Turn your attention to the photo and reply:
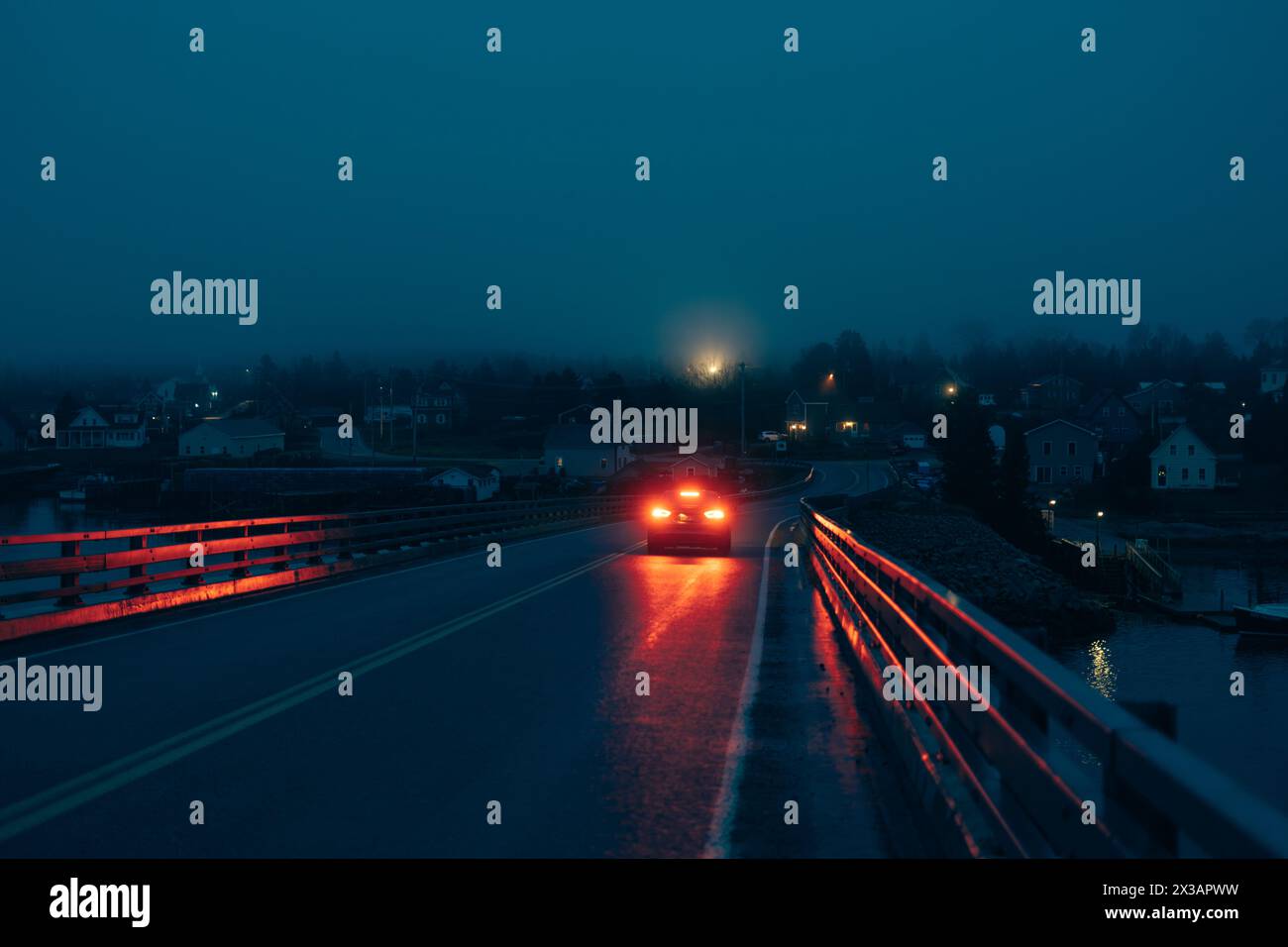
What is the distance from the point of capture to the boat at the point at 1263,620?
42188mm

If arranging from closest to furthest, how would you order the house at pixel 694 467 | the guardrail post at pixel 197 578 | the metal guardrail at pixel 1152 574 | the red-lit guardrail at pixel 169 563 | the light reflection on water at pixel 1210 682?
the red-lit guardrail at pixel 169 563
the guardrail post at pixel 197 578
the light reflection on water at pixel 1210 682
the metal guardrail at pixel 1152 574
the house at pixel 694 467

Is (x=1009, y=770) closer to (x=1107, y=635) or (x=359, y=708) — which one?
(x=359, y=708)

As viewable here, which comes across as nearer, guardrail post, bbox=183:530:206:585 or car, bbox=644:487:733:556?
guardrail post, bbox=183:530:206:585

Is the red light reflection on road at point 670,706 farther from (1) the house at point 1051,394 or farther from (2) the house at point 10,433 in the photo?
(1) the house at point 1051,394

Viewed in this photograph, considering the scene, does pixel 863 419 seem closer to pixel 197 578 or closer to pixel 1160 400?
pixel 1160 400

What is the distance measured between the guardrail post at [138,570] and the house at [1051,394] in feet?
425

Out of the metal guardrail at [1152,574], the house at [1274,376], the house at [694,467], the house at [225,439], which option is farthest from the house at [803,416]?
the metal guardrail at [1152,574]

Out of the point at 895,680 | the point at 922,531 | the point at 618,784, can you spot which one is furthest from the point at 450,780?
the point at 922,531

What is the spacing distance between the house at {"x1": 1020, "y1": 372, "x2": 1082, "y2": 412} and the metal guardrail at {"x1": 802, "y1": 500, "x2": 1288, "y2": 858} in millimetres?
135041

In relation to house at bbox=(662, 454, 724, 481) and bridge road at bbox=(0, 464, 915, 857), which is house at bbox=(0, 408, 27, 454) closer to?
bridge road at bbox=(0, 464, 915, 857)

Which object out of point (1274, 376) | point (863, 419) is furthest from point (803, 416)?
point (1274, 376)

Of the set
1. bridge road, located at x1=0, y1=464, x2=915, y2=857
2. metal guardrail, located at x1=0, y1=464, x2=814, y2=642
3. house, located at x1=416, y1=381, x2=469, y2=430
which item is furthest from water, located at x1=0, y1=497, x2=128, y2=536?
house, located at x1=416, y1=381, x2=469, y2=430

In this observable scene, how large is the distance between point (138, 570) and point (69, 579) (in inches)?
51.9

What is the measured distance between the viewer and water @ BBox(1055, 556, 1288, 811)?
2431 cm
